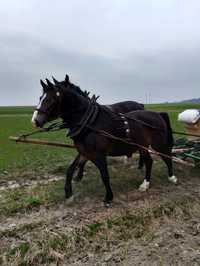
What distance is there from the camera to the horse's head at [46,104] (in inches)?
258

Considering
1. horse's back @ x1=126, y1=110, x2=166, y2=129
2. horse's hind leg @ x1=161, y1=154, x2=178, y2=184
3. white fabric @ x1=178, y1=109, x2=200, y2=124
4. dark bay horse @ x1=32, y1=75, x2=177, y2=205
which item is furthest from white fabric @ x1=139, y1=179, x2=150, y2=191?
white fabric @ x1=178, y1=109, x2=200, y2=124

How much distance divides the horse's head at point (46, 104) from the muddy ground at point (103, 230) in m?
1.59

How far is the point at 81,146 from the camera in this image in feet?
22.9

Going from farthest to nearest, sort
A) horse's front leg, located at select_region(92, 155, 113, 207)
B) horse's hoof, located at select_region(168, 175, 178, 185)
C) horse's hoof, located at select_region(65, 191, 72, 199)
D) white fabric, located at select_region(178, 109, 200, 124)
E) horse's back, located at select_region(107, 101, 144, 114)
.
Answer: white fabric, located at select_region(178, 109, 200, 124) < horse's back, located at select_region(107, 101, 144, 114) < horse's hoof, located at select_region(168, 175, 178, 185) < horse's hoof, located at select_region(65, 191, 72, 199) < horse's front leg, located at select_region(92, 155, 113, 207)

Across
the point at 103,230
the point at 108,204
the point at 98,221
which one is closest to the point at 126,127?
the point at 108,204

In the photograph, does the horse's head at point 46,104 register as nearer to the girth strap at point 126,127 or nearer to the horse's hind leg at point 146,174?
the girth strap at point 126,127

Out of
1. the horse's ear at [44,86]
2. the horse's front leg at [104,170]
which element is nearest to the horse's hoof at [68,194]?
the horse's front leg at [104,170]

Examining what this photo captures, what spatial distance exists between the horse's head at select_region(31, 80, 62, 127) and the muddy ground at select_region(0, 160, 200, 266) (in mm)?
1590

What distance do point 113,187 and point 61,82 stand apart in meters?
2.69

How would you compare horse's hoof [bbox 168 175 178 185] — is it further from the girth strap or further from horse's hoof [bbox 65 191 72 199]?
horse's hoof [bbox 65 191 72 199]

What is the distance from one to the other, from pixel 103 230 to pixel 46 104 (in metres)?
2.49

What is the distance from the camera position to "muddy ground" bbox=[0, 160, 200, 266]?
4.89 metres

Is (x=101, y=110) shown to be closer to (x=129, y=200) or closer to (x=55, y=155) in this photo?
(x=129, y=200)

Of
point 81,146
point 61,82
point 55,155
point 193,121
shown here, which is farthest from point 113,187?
point 55,155
